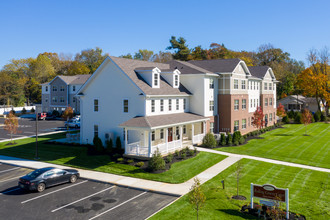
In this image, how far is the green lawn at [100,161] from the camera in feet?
75.4

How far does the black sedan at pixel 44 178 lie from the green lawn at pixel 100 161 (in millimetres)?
3827

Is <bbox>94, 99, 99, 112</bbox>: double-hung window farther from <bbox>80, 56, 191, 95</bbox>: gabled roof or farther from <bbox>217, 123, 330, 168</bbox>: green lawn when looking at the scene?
<bbox>217, 123, 330, 168</bbox>: green lawn

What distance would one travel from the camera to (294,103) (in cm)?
7888

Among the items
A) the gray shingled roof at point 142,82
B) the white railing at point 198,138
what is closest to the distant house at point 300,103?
the white railing at point 198,138

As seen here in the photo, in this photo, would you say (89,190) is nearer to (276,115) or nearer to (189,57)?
(276,115)

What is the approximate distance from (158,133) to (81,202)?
14.7 meters

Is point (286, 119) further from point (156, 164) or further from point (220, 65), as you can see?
point (156, 164)

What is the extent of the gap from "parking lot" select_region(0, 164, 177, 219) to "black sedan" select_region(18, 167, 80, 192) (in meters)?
0.41

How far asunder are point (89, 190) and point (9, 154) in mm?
16963

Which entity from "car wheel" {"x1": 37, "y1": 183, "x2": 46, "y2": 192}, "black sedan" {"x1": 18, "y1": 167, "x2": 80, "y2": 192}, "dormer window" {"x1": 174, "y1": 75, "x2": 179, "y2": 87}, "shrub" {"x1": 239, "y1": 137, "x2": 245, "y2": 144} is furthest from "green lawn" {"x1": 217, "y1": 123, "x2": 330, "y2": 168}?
"car wheel" {"x1": 37, "y1": 183, "x2": 46, "y2": 192}

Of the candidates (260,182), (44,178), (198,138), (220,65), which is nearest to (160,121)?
(198,138)

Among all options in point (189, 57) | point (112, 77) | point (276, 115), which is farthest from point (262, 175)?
Result: point (189, 57)

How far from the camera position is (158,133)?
31.2m

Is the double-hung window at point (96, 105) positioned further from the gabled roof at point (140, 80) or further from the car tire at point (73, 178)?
the car tire at point (73, 178)
